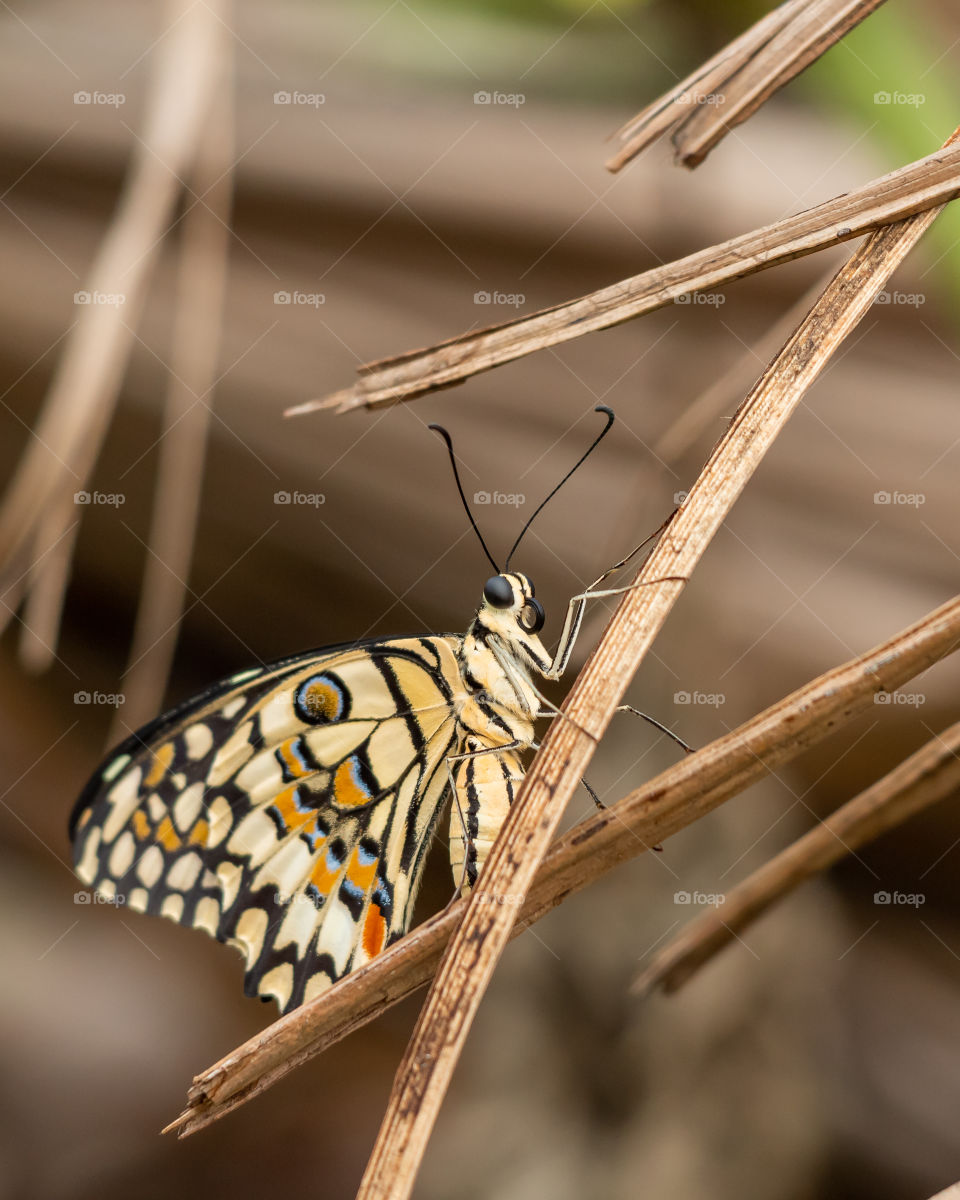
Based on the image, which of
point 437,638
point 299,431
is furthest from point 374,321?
point 437,638

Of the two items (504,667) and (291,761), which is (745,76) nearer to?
(504,667)

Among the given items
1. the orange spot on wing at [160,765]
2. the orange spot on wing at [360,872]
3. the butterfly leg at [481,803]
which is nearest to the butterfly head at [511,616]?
the butterfly leg at [481,803]

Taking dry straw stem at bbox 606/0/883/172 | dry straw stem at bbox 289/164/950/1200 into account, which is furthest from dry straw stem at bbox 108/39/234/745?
dry straw stem at bbox 289/164/950/1200

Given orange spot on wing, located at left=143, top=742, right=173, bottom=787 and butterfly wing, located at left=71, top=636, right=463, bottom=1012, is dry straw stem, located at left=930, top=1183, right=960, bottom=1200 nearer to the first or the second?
butterfly wing, located at left=71, top=636, right=463, bottom=1012

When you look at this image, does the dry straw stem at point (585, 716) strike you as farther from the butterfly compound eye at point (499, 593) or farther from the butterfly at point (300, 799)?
the butterfly at point (300, 799)

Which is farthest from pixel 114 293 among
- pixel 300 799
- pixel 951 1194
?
pixel 951 1194

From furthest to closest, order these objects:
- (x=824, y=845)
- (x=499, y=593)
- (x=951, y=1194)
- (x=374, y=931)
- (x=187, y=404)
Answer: (x=187, y=404) < (x=374, y=931) < (x=499, y=593) < (x=824, y=845) < (x=951, y=1194)
